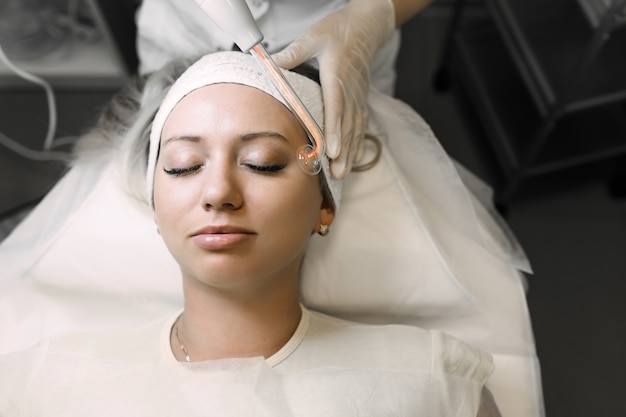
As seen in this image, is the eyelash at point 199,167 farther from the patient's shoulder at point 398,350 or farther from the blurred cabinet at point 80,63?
the blurred cabinet at point 80,63

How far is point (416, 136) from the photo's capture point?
1.22 meters

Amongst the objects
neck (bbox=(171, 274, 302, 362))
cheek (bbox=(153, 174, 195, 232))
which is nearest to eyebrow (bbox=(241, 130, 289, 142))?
cheek (bbox=(153, 174, 195, 232))

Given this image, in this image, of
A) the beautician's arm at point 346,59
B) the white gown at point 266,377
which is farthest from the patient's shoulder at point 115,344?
the beautician's arm at point 346,59

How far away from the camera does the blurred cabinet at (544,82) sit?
4.78 ft

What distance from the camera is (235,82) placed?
90 centimetres

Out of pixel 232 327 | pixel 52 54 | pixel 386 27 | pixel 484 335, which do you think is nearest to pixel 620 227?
pixel 484 335

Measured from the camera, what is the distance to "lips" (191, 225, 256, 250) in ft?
2.67

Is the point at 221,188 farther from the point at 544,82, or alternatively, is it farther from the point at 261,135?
the point at 544,82

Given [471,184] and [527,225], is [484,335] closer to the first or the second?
[471,184]

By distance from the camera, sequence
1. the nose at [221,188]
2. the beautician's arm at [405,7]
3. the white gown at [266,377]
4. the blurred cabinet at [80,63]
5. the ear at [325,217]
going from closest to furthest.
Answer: the nose at [221,188] < the white gown at [266,377] < the ear at [325,217] < the beautician's arm at [405,7] < the blurred cabinet at [80,63]

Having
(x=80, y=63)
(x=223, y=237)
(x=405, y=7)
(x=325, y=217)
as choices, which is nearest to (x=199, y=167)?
(x=223, y=237)

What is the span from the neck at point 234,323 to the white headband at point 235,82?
223 mm

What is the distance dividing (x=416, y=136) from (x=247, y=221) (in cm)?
56

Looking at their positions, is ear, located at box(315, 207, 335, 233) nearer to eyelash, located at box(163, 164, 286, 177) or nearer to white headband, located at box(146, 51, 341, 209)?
white headband, located at box(146, 51, 341, 209)
